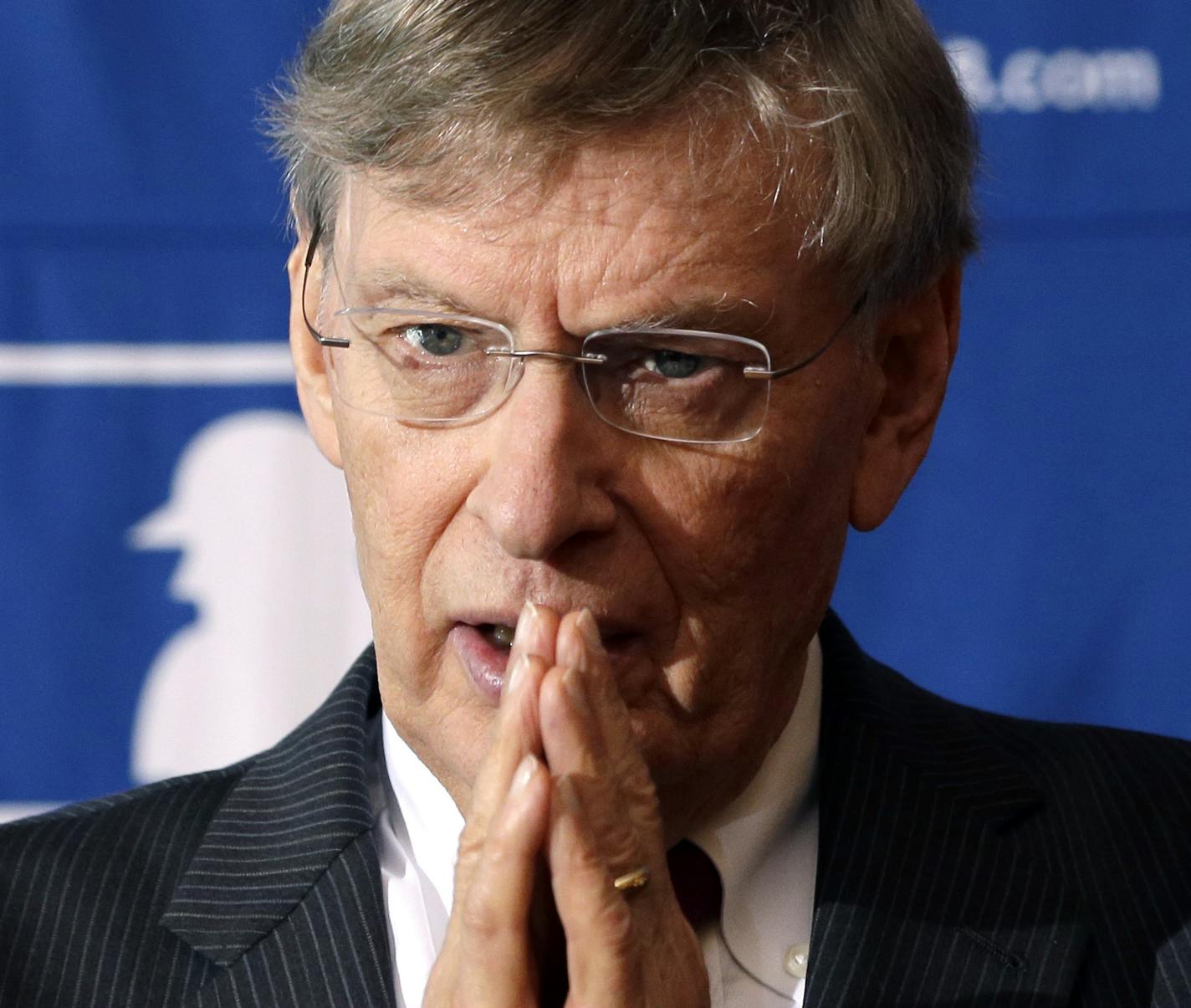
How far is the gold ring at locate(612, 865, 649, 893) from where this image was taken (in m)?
1.46

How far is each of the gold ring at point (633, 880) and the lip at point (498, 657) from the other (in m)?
0.25

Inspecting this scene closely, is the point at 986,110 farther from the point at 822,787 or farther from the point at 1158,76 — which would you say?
the point at 822,787

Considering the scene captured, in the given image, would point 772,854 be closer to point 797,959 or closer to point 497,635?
point 797,959

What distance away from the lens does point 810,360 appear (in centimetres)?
177

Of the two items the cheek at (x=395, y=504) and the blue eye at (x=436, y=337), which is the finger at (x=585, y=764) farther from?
the blue eye at (x=436, y=337)

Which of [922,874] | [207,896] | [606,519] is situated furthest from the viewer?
[922,874]

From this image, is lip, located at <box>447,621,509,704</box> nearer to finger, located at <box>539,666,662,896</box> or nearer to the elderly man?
the elderly man

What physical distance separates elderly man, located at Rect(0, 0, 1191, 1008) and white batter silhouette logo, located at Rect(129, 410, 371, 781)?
2.56 ft

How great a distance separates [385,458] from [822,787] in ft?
2.07

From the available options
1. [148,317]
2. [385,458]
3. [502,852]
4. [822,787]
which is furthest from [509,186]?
[148,317]

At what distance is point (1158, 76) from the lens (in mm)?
2771

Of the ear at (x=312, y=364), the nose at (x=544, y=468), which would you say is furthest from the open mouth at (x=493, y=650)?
the ear at (x=312, y=364)

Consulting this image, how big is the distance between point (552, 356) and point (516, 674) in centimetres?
34

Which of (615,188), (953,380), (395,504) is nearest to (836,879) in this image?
(395,504)
